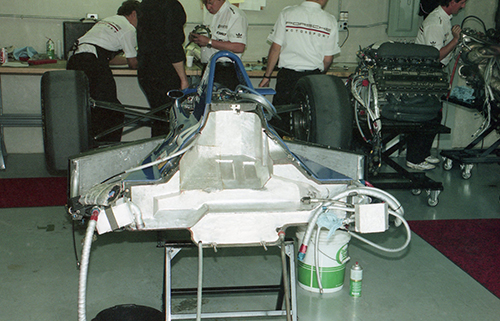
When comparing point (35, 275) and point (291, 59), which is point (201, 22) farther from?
point (35, 275)

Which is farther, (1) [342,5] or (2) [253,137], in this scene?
(1) [342,5]

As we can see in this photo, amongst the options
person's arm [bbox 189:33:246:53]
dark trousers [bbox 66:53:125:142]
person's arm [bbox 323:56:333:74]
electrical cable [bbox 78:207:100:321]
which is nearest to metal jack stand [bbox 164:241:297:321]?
electrical cable [bbox 78:207:100:321]

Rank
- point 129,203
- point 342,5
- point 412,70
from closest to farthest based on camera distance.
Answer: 1. point 129,203
2. point 412,70
3. point 342,5

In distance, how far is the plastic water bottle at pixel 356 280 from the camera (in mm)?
2611

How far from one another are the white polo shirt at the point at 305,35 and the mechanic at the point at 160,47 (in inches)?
37.6

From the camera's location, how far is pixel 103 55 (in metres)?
4.64

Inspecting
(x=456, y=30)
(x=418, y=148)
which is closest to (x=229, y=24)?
(x=418, y=148)

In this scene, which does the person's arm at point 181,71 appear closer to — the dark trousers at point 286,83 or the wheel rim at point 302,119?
the dark trousers at point 286,83

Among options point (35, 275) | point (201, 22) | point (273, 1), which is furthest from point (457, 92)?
point (35, 275)

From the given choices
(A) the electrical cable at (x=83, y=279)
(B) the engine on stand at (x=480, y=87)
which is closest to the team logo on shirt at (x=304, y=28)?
(B) the engine on stand at (x=480, y=87)

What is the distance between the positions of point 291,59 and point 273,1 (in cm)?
226

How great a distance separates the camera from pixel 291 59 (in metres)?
4.61

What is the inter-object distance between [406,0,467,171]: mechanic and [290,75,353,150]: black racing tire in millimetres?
2166

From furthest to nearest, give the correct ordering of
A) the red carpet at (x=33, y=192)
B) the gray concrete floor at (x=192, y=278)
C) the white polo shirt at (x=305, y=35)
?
1. the white polo shirt at (x=305, y=35)
2. the red carpet at (x=33, y=192)
3. the gray concrete floor at (x=192, y=278)
